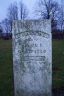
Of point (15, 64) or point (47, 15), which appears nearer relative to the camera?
point (15, 64)

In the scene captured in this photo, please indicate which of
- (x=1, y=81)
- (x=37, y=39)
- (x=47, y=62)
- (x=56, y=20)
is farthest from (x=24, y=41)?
(x=56, y=20)

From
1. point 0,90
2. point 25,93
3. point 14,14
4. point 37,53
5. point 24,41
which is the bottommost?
point 0,90

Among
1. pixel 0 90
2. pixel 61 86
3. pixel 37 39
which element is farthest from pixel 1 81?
pixel 37 39

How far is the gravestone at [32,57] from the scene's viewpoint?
267 centimetres

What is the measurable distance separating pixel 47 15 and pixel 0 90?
108ft

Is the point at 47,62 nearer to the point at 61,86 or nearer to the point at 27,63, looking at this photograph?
the point at 27,63

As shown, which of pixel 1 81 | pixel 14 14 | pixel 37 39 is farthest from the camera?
pixel 14 14

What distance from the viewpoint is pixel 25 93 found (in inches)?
111

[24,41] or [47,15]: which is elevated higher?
[47,15]

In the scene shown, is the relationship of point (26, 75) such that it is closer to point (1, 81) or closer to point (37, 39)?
point (37, 39)

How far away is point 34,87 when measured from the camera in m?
2.81

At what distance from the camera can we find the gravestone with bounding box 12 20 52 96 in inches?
105

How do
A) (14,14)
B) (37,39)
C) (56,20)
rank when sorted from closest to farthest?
1. (37,39)
2. (56,20)
3. (14,14)

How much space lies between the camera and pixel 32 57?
2740 millimetres
